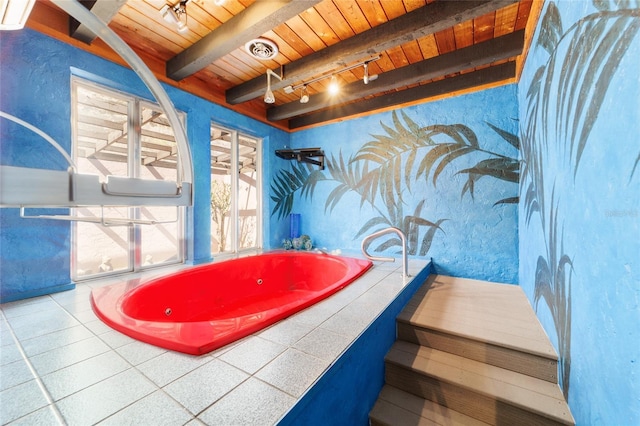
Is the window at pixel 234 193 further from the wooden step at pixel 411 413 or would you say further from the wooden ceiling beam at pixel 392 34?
the wooden step at pixel 411 413

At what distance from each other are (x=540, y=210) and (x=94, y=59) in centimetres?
334

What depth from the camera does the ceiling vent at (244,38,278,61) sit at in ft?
6.39

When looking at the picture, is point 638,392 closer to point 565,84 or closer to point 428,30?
point 565,84

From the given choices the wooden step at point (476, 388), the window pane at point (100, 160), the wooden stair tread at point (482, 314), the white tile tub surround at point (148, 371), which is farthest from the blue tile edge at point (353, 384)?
the window pane at point (100, 160)

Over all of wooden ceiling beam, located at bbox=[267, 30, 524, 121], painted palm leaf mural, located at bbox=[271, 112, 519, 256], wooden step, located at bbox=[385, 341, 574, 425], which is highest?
wooden ceiling beam, located at bbox=[267, 30, 524, 121]

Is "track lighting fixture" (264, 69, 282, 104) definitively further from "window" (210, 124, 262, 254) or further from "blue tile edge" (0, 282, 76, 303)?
"blue tile edge" (0, 282, 76, 303)

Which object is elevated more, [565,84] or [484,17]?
[484,17]

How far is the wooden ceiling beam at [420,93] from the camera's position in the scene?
7.60ft

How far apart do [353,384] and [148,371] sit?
855 mm

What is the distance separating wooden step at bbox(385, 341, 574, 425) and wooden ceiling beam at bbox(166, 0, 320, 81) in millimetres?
2221

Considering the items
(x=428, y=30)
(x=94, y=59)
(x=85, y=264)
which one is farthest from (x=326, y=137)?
(x=85, y=264)

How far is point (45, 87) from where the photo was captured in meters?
1.65

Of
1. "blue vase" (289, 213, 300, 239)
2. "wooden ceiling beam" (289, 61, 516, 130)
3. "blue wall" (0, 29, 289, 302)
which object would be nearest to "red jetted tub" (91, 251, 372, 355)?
"blue wall" (0, 29, 289, 302)

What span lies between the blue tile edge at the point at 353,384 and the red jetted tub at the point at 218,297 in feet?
1.37
